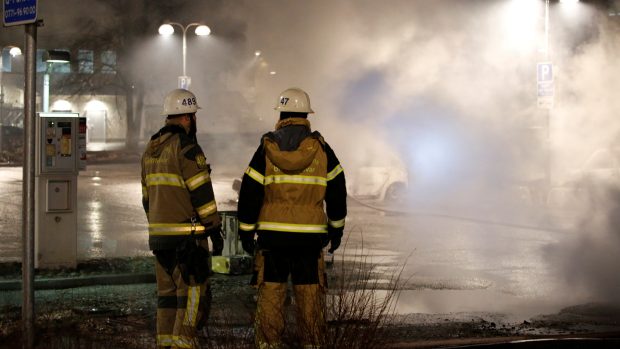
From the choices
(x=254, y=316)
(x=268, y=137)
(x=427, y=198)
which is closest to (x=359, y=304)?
(x=254, y=316)

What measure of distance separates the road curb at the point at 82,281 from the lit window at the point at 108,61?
22.2 metres

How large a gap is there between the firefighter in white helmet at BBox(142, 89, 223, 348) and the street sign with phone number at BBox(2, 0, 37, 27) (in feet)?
3.40

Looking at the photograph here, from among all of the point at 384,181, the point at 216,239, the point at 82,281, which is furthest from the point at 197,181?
the point at 384,181

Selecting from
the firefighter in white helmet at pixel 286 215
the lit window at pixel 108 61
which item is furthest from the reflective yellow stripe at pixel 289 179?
the lit window at pixel 108 61

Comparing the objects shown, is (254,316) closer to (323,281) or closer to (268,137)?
(323,281)

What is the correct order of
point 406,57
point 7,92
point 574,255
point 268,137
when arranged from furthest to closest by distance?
point 7,92, point 406,57, point 574,255, point 268,137

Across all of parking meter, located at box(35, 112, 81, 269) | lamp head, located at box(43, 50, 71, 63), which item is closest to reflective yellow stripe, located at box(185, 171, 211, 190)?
parking meter, located at box(35, 112, 81, 269)

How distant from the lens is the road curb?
7.07 metres

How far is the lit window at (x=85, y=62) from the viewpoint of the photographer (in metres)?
27.0

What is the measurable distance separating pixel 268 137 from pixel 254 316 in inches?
37.3

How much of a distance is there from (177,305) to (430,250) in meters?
6.05

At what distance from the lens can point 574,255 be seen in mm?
9828

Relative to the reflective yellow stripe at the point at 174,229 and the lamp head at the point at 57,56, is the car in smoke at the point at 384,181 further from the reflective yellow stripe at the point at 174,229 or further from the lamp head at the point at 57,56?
the reflective yellow stripe at the point at 174,229

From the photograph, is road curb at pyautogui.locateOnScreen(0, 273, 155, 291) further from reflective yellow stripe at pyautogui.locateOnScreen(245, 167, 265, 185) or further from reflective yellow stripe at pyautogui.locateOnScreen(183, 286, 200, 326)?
reflective yellow stripe at pyautogui.locateOnScreen(245, 167, 265, 185)
